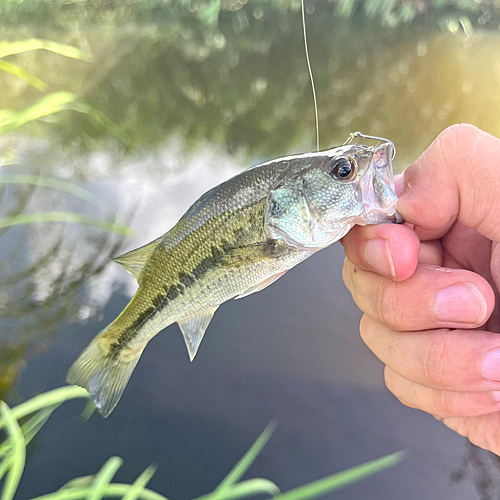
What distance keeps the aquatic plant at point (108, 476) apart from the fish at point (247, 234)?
1.38ft

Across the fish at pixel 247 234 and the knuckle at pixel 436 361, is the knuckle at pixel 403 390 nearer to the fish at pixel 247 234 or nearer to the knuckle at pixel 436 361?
the knuckle at pixel 436 361

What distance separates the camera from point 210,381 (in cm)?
251

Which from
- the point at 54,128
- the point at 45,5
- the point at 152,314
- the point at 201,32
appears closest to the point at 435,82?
the point at 201,32

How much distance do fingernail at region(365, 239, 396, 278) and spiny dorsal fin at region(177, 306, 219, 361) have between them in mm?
712

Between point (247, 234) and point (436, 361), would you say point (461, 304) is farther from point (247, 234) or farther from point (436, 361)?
point (247, 234)

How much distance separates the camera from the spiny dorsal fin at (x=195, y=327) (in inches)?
57.4

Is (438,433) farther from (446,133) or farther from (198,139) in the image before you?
(198,139)

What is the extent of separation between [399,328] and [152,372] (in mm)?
1893

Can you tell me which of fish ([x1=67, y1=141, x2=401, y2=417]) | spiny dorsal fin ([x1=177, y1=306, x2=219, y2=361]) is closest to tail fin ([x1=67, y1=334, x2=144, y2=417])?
fish ([x1=67, y1=141, x2=401, y2=417])

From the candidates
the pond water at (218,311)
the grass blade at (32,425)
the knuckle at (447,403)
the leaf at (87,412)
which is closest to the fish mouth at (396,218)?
the knuckle at (447,403)

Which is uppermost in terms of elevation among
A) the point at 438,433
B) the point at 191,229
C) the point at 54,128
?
the point at 54,128

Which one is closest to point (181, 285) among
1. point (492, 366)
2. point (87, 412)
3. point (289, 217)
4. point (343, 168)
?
point (289, 217)

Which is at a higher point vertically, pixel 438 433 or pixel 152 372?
pixel 152 372

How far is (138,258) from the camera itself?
1.44 meters
